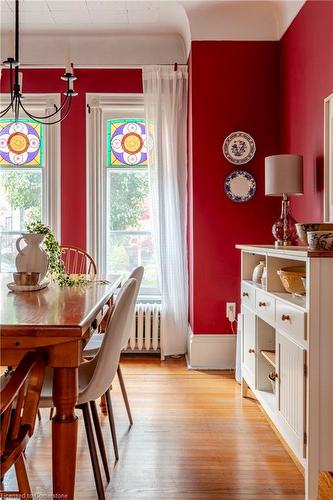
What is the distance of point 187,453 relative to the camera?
210 cm

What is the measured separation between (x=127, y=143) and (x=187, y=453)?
2.82 metres

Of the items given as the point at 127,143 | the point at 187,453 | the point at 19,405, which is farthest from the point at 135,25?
the point at 19,405

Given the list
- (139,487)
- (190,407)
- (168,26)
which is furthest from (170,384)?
(168,26)

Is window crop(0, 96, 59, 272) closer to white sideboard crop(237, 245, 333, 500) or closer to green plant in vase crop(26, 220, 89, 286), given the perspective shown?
green plant in vase crop(26, 220, 89, 286)

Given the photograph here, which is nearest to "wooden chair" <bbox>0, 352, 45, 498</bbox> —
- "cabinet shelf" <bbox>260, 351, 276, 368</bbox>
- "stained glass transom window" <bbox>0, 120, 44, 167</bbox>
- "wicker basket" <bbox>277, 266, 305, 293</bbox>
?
"wicker basket" <bbox>277, 266, 305, 293</bbox>

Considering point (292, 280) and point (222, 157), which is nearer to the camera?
point (292, 280)

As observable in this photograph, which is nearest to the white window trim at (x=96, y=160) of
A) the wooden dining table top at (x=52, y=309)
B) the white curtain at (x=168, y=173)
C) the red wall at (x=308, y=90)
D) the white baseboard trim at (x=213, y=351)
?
the white curtain at (x=168, y=173)

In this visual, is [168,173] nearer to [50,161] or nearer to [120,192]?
Result: [120,192]

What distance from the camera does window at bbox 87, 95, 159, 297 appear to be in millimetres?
3924

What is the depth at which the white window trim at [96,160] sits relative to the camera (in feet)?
12.8

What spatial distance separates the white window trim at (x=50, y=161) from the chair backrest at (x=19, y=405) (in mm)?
2752

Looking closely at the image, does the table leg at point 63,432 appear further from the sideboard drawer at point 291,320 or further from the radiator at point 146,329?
the radiator at point 146,329

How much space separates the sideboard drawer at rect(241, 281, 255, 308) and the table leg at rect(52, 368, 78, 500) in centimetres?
152

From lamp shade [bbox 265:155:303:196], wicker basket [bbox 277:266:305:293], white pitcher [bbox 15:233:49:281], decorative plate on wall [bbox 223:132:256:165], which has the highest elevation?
decorative plate on wall [bbox 223:132:256:165]
